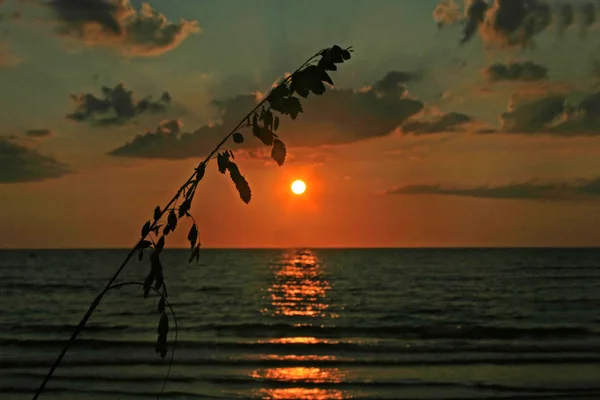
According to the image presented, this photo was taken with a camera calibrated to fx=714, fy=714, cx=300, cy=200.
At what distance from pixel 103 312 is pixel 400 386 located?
19407mm

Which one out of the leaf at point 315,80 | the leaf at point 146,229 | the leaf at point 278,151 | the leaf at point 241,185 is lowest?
the leaf at point 146,229

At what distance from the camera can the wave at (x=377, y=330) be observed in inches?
930

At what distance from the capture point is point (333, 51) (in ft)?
7.48

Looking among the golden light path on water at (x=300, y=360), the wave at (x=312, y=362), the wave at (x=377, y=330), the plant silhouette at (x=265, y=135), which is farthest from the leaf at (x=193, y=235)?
the wave at (x=377, y=330)

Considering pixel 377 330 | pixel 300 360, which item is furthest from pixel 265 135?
pixel 377 330

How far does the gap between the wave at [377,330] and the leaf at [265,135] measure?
2161 centimetres

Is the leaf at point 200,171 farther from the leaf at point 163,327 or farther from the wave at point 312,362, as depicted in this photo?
the wave at point 312,362

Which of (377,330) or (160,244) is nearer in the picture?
(160,244)

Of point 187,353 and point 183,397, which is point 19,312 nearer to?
point 187,353

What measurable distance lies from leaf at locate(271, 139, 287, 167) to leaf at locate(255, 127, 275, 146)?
0.02 meters

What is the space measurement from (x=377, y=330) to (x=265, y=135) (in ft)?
77.9

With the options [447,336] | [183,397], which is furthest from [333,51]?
[447,336]

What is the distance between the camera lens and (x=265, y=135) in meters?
2.25

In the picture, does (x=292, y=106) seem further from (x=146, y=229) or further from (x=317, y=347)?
(x=317, y=347)
